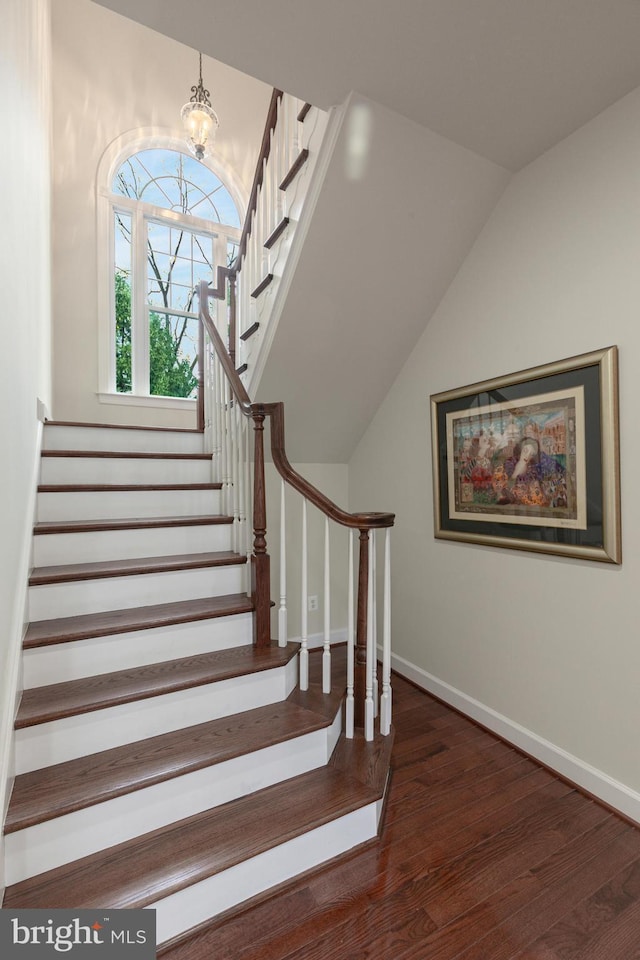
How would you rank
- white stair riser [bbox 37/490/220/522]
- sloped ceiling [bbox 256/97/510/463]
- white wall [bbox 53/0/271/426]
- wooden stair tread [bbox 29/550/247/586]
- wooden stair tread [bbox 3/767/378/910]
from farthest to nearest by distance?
white wall [bbox 53/0/271/426]
white stair riser [bbox 37/490/220/522]
sloped ceiling [bbox 256/97/510/463]
wooden stair tread [bbox 29/550/247/586]
wooden stair tread [bbox 3/767/378/910]

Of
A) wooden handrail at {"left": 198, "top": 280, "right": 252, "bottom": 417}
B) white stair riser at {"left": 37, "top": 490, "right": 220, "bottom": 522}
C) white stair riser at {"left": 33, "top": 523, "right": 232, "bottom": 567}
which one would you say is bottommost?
white stair riser at {"left": 33, "top": 523, "right": 232, "bottom": 567}

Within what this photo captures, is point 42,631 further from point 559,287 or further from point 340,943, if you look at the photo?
point 559,287

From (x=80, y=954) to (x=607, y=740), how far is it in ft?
6.27

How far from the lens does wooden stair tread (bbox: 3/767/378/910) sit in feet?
4.33

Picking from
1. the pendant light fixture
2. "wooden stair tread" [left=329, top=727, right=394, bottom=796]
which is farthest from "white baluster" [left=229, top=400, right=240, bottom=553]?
the pendant light fixture

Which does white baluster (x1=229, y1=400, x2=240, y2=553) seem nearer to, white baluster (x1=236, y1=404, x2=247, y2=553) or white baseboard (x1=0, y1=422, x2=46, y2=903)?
white baluster (x1=236, y1=404, x2=247, y2=553)

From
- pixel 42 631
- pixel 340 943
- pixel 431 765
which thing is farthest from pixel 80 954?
pixel 431 765

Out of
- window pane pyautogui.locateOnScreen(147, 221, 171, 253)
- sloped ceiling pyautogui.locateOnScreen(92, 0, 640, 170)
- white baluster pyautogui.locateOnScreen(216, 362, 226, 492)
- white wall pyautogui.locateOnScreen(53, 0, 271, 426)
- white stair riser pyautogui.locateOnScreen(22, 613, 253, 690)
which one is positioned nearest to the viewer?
sloped ceiling pyautogui.locateOnScreen(92, 0, 640, 170)

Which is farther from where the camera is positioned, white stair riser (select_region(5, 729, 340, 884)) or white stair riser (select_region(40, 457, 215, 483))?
white stair riser (select_region(40, 457, 215, 483))

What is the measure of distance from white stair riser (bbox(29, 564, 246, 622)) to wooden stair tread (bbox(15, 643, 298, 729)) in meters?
0.30

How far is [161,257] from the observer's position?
13.8 feet

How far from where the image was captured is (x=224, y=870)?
1437 mm

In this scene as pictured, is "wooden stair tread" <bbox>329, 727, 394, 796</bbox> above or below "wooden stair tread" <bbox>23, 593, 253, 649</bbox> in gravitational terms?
below

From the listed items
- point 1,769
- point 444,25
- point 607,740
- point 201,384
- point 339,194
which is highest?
point 444,25
